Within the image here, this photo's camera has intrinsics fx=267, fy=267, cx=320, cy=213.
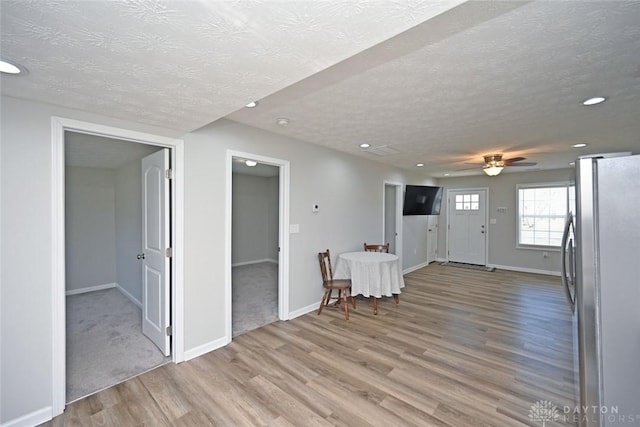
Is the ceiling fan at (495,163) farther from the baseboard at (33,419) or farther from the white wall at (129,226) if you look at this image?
the baseboard at (33,419)

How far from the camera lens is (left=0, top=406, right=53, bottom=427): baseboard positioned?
5.85ft

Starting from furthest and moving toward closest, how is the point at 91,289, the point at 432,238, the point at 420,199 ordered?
1. the point at 432,238
2. the point at 420,199
3. the point at 91,289

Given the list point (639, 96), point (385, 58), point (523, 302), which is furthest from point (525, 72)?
point (523, 302)

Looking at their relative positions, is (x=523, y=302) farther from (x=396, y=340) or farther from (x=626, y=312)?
(x=626, y=312)

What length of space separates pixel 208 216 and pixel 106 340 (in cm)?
184

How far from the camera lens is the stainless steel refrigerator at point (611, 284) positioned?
1158 mm

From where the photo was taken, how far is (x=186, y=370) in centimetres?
246

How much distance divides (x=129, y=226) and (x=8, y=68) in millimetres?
3589

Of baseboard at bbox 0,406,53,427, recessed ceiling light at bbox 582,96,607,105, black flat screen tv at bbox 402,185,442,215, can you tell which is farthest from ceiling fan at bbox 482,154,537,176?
baseboard at bbox 0,406,53,427

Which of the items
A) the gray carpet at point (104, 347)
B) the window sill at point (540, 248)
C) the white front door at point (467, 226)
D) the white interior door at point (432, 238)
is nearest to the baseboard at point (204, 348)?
the gray carpet at point (104, 347)

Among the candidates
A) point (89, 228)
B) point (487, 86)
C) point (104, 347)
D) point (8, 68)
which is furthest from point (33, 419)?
point (487, 86)

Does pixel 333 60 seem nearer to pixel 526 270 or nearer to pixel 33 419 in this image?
pixel 33 419

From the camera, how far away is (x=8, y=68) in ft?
4.58

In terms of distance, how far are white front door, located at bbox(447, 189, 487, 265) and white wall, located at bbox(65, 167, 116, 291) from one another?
7970 mm
